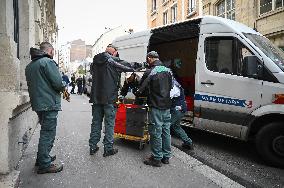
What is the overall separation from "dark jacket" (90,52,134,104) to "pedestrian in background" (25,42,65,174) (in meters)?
0.90

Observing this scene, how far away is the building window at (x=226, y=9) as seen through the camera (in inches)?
675

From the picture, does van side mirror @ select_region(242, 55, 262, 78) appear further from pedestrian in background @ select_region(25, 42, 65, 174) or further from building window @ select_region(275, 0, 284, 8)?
building window @ select_region(275, 0, 284, 8)

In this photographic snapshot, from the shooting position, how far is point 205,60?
20.8 ft

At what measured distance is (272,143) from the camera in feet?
17.0

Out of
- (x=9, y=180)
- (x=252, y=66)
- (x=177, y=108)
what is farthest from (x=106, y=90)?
(x=252, y=66)

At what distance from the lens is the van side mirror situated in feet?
17.2

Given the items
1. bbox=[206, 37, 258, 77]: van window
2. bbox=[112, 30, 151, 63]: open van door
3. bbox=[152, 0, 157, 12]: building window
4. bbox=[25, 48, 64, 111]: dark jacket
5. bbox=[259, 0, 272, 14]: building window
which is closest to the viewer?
bbox=[25, 48, 64, 111]: dark jacket

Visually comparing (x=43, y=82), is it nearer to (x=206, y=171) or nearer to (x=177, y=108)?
(x=177, y=108)

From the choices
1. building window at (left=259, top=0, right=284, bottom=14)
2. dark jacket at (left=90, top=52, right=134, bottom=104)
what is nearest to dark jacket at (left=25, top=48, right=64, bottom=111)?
dark jacket at (left=90, top=52, right=134, bottom=104)

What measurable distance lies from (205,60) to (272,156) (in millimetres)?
2267

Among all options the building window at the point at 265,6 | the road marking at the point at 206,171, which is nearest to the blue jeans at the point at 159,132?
the road marking at the point at 206,171

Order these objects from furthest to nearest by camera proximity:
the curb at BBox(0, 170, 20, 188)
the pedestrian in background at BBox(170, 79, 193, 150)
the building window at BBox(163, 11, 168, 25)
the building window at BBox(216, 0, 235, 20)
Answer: the building window at BBox(163, 11, 168, 25) < the building window at BBox(216, 0, 235, 20) < the pedestrian in background at BBox(170, 79, 193, 150) < the curb at BBox(0, 170, 20, 188)

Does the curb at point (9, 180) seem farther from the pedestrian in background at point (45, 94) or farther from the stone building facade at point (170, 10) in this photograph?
the stone building facade at point (170, 10)

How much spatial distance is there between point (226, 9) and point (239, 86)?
43.8ft
